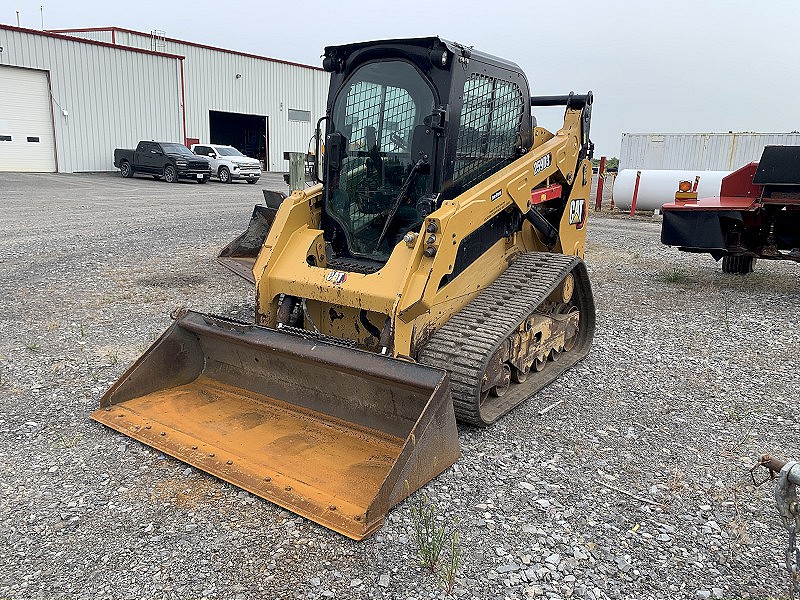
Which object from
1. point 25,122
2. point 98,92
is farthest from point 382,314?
point 98,92

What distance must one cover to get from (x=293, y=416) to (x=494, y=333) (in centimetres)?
139

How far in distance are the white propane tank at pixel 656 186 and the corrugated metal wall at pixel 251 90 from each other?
2212 centimetres

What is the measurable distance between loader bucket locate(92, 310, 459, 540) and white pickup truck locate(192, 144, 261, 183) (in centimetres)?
2365

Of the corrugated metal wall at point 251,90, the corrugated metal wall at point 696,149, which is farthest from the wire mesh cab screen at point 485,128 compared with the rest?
the corrugated metal wall at point 251,90

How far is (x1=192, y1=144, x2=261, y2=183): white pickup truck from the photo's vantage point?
27188 mm

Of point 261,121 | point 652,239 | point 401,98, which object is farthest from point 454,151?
point 261,121

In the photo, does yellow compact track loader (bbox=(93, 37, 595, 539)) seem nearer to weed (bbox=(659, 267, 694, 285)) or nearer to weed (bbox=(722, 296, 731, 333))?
weed (bbox=(722, 296, 731, 333))

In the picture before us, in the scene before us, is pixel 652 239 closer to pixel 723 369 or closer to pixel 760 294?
pixel 760 294

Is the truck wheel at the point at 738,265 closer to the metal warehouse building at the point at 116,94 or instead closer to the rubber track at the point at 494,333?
the rubber track at the point at 494,333

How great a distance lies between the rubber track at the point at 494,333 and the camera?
4066 mm

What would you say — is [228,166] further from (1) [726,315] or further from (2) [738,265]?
(1) [726,315]

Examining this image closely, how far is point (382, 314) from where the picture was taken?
461 cm

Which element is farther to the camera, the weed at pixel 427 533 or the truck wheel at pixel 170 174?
the truck wheel at pixel 170 174

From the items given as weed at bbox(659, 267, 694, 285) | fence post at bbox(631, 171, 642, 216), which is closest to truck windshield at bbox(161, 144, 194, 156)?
fence post at bbox(631, 171, 642, 216)
